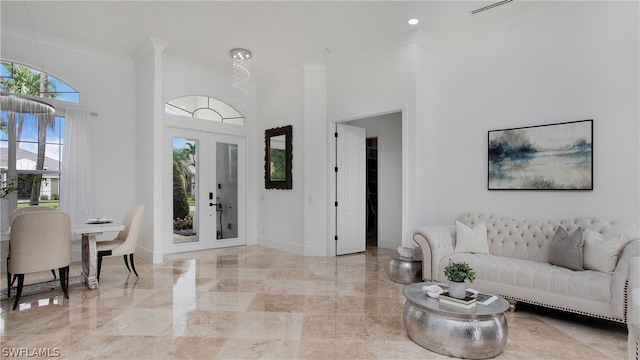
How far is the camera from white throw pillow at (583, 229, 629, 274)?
121 inches

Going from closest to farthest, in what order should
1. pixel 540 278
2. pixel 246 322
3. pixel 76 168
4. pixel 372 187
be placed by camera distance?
pixel 246 322, pixel 540 278, pixel 76 168, pixel 372 187

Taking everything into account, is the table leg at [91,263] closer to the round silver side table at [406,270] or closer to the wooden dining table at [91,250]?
the wooden dining table at [91,250]

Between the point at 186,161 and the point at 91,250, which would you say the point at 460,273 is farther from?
the point at 186,161

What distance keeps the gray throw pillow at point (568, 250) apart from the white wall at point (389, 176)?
119 inches

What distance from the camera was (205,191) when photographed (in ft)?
20.7

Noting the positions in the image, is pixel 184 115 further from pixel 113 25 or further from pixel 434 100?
pixel 434 100

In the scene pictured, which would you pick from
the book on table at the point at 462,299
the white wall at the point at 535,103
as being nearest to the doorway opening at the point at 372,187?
the white wall at the point at 535,103

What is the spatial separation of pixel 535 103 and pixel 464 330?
9.91 feet

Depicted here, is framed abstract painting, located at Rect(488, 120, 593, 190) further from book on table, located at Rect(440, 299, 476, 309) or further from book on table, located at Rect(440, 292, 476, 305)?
book on table, located at Rect(440, 299, 476, 309)

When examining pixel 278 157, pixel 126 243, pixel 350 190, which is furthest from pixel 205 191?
pixel 350 190

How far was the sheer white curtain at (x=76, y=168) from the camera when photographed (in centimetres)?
503

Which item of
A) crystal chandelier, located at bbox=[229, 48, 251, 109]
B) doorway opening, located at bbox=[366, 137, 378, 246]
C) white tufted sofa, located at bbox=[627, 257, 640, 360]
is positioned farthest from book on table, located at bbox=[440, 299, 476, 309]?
doorway opening, located at bbox=[366, 137, 378, 246]

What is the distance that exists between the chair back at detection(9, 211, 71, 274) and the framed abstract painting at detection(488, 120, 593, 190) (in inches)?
197

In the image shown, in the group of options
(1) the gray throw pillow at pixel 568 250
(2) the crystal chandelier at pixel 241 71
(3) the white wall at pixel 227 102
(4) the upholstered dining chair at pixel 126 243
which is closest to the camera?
(1) the gray throw pillow at pixel 568 250
